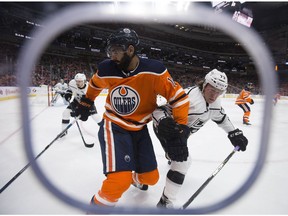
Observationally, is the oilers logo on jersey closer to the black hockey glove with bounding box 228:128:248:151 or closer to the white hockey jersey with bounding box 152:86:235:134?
the white hockey jersey with bounding box 152:86:235:134

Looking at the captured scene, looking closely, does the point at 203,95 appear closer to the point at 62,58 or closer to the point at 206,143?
the point at 206,143

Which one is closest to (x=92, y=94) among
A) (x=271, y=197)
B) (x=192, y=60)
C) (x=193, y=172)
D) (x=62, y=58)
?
(x=193, y=172)

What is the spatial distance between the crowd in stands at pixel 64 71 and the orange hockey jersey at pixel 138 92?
0.48 metres

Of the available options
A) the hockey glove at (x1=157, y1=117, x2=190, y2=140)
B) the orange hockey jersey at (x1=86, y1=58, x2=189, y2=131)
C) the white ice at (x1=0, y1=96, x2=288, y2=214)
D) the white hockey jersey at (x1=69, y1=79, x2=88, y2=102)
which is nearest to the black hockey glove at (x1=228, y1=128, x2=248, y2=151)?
the white ice at (x1=0, y1=96, x2=288, y2=214)

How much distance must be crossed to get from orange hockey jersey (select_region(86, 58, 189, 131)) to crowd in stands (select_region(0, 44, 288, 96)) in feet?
1.59

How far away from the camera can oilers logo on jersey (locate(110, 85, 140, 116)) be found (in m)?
1.48

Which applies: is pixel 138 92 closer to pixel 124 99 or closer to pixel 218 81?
Result: pixel 124 99

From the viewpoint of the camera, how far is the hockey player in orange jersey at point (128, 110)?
4.18ft

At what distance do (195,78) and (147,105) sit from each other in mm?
21096

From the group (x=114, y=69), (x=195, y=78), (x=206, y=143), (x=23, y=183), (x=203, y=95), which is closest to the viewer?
(x=114, y=69)

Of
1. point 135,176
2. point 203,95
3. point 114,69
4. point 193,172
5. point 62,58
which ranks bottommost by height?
point 193,172

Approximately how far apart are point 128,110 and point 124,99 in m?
0.08

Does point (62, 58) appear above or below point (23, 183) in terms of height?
above

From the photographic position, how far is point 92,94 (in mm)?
1815
